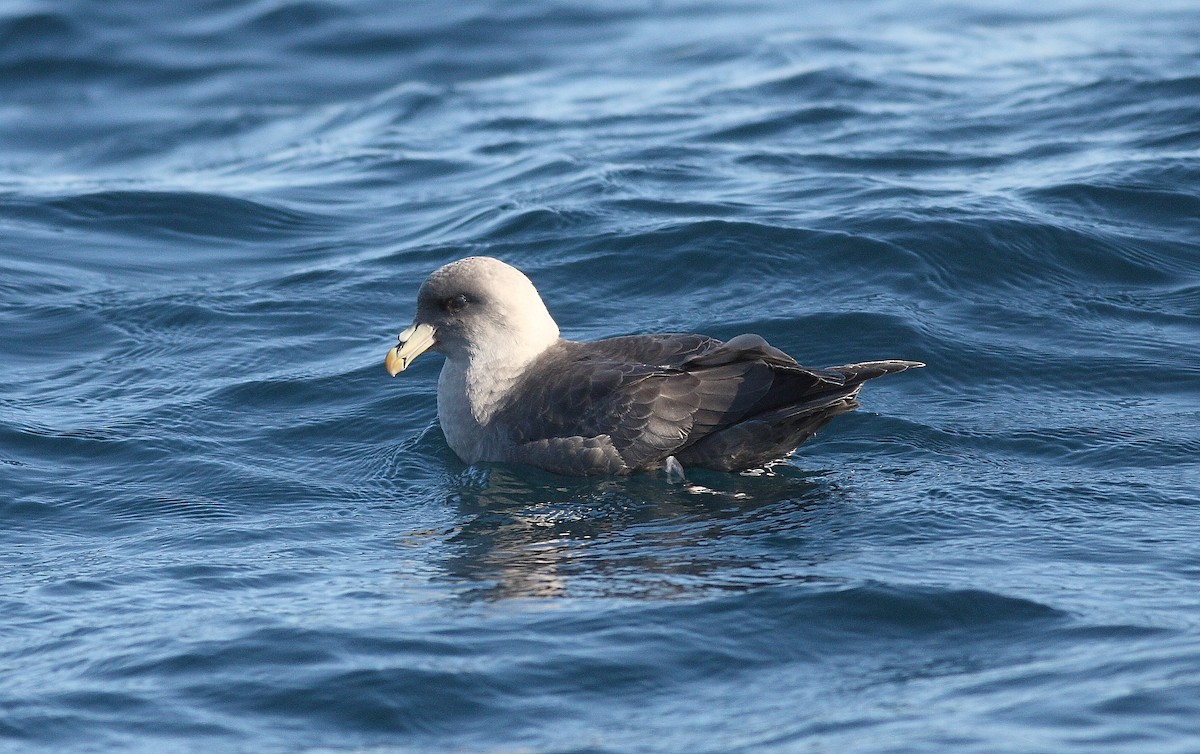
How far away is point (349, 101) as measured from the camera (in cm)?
1964

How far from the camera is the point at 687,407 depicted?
7.39m

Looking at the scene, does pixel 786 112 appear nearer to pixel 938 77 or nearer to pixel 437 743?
pixel 938 77

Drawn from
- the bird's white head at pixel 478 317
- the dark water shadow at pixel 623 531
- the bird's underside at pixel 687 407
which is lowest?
the dark water shadow at pixel 623 531

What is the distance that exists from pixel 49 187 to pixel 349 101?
5.26 m

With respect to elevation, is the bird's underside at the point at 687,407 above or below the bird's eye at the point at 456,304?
below

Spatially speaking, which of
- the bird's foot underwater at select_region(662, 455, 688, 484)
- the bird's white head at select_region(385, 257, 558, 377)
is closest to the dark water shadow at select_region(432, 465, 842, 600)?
the bird's foot underwater at select_region(662, 455, 688, 484)

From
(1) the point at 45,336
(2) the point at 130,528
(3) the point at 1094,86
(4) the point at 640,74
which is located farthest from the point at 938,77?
(2) the point at 130,528

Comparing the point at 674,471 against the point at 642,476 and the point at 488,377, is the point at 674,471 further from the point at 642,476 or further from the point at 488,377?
the point at 488,377

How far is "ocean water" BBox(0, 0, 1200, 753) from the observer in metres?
5.32

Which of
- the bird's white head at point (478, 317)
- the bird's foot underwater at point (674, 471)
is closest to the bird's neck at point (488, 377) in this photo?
the bird's white head at point (478, 317)

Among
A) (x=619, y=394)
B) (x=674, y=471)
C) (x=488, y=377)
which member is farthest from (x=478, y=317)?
(x=674, y=471)

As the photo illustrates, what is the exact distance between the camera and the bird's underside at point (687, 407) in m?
7.32

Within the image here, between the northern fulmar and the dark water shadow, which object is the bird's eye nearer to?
the northern fulmar

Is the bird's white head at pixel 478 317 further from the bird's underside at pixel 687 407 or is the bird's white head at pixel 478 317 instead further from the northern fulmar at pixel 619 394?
the bird's underside at pixel 687 407
